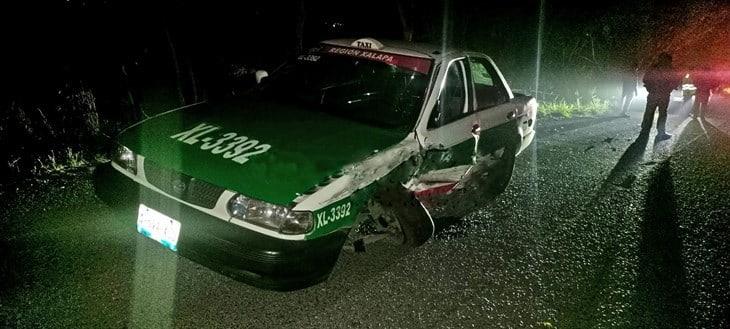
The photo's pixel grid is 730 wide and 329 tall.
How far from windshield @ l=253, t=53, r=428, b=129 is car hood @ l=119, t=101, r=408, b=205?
196mm

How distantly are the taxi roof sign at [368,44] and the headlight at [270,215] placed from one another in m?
2.12

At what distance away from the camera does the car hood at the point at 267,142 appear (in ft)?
9.35

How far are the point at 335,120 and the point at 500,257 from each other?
5.67 ft

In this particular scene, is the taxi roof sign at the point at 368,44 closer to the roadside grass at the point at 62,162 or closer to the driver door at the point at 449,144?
the driver door at the point at 449,144

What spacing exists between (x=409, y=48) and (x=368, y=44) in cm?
37

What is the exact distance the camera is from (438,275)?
3666 mm

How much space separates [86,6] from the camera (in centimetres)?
739

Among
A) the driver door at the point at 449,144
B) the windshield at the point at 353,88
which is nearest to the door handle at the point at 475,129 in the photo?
the driver door at the point at 449,144

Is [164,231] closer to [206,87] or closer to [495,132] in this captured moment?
[495,132]

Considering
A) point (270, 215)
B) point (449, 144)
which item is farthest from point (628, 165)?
point (270, 215)

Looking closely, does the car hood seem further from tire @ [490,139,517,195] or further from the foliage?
the foliage

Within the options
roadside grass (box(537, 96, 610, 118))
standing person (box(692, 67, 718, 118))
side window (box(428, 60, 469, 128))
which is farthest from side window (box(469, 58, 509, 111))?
standing person (box(692, 67, 718, 118))

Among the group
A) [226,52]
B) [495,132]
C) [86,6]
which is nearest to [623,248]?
[495,132]

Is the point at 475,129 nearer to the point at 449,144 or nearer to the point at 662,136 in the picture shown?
the point at 449,144
